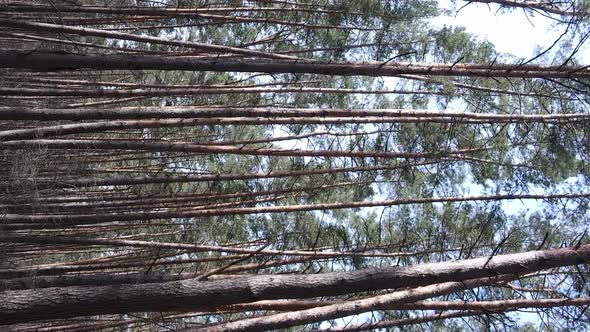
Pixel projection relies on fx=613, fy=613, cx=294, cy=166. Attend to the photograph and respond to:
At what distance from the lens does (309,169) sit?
353 inches

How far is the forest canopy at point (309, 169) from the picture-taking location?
4453mm

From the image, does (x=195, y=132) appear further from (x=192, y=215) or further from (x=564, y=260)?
(x=564, y=260)

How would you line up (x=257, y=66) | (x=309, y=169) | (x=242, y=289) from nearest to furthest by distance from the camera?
(x=242, y=289) < (x=257, y=66) < (x=309, y=169)

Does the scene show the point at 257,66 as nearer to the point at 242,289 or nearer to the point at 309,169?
the point at 242,289

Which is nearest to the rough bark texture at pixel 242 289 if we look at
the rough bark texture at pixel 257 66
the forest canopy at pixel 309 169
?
the forest canopy at pixel 309 169

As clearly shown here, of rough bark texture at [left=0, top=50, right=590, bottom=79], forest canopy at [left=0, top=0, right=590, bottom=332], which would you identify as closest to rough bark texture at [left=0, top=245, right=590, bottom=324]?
forest canopy at [left=0, top=0, right=590, bottom=332]

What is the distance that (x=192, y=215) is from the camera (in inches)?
292

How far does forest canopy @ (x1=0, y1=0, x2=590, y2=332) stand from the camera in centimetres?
445

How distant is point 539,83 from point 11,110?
596 cm

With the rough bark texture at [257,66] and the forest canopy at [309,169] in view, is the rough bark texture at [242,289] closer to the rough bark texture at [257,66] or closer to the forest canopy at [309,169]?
the forest canopy at [309,169]

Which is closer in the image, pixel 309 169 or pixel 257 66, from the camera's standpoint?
pixel 257 66

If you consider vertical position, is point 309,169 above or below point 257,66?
below

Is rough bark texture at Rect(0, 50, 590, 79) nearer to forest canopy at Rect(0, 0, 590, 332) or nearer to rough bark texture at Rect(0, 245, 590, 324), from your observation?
forest canopy at Rect(0, 0, 590, 332)

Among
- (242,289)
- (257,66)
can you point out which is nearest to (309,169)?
(257,66)
